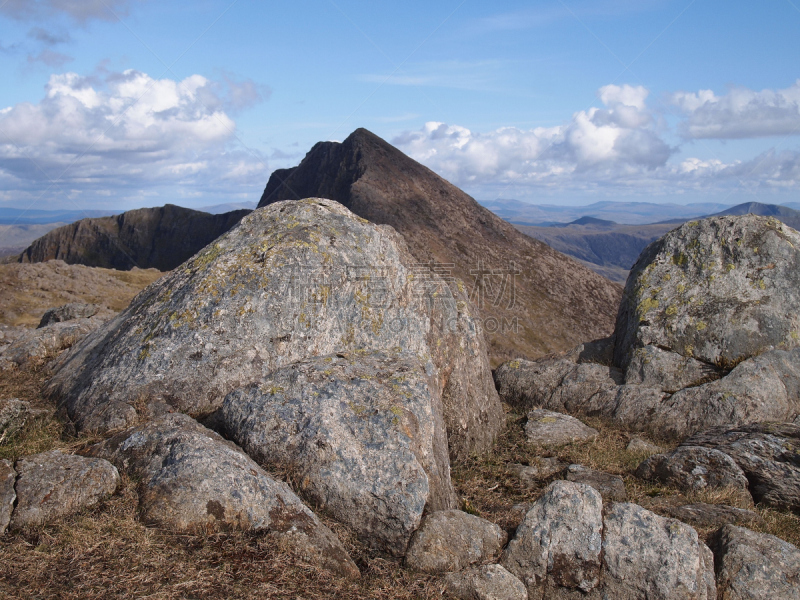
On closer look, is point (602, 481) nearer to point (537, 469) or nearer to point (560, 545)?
point (537, 469)

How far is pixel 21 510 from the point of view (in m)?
6.41

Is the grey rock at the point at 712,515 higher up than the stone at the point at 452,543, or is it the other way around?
the stone at the point at 452,543

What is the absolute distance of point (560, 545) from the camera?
717 centimetres

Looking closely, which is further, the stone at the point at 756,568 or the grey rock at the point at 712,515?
the grey rock at the point at 712,515

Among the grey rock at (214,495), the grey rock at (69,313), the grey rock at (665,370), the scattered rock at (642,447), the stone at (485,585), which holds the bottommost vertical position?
the scattered rock at (642,447)

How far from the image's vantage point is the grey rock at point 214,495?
6.64 metres

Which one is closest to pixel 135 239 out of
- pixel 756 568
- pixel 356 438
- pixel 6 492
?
pixel 6 492

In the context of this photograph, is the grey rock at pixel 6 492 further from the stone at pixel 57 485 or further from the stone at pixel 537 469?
the stone at pixel 537 469

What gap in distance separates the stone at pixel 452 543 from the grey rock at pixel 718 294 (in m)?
10.4

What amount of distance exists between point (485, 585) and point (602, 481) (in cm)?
442

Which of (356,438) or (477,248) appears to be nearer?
(356,438)

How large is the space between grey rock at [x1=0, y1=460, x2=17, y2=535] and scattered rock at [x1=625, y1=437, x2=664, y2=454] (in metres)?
11.5

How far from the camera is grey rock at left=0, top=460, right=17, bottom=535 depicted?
626 centimetres

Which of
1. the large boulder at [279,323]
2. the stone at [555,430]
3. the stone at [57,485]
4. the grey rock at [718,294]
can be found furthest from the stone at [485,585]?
the grey rock at [718,294]
